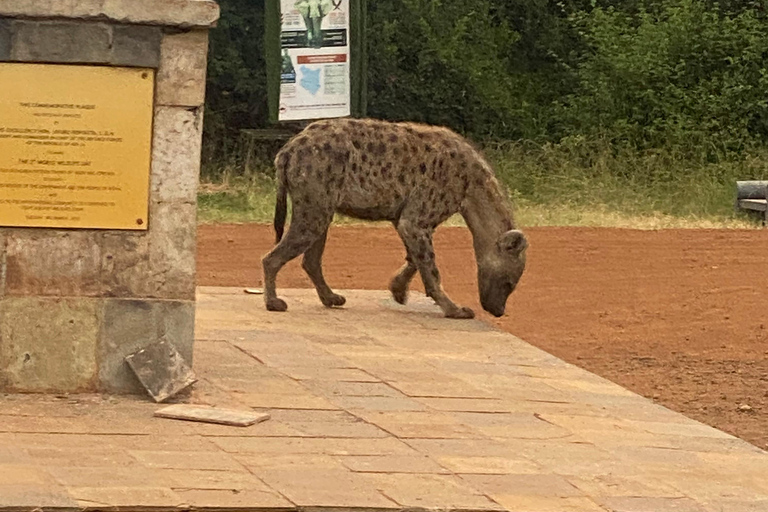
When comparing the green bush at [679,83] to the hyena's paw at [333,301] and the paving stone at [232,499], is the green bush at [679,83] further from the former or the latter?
the paving stone at [232,499]

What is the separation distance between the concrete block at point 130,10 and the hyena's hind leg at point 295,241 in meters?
2.84

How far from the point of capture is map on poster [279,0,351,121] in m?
16.3

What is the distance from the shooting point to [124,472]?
17.4ft

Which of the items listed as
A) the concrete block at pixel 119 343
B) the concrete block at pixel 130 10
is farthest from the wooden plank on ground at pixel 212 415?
the concrete block at pixel 130 10

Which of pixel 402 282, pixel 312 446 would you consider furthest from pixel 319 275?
pixel 312 446

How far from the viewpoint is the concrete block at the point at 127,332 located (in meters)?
6.69

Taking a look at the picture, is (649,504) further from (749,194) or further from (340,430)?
(749,194)

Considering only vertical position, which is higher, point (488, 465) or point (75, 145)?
point (75, 145)

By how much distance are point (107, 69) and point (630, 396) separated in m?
2.69

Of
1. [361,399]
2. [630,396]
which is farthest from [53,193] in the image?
[630,396]

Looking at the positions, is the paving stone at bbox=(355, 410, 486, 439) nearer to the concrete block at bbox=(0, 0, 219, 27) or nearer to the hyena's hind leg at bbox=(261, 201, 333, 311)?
the concrete block at bbox=(0, 0, 219, 27)

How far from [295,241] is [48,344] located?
2917mm

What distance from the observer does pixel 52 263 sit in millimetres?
6633

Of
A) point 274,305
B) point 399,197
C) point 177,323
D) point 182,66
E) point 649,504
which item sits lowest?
point 649,504
